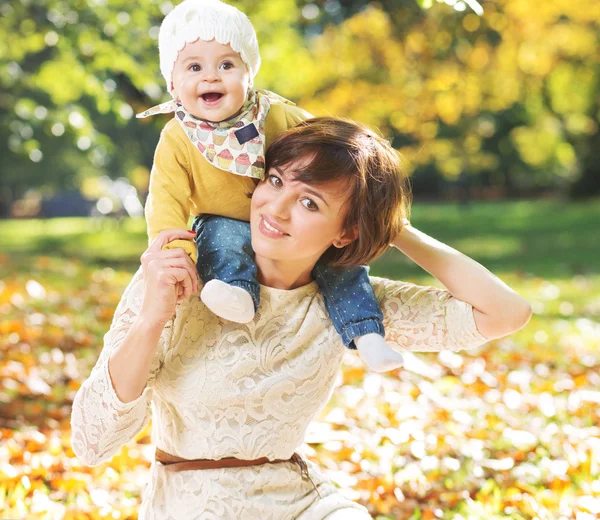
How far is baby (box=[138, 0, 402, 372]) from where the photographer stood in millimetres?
2049

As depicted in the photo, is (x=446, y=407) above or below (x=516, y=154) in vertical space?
above

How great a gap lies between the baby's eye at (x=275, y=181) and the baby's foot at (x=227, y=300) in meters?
0.29

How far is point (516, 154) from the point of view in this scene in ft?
110

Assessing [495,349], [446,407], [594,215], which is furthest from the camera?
[594,215]

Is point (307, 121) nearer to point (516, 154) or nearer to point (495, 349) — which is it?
point (495, 349)

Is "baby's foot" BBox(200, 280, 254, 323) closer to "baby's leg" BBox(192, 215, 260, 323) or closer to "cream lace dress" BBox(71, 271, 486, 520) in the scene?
"baby's leg" BBox(192, 215, 260, 323)

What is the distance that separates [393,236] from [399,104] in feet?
42.8

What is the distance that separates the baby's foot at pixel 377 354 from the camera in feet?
6.82

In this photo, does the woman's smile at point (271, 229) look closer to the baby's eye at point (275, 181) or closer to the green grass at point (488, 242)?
the baby's eye at point (275, 181)

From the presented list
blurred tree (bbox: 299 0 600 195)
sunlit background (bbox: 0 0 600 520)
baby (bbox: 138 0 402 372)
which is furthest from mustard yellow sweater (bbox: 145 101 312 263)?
blurred tree (bbox: 299 0 600 195)

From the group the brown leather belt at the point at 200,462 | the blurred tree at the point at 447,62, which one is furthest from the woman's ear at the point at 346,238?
the blurred tree at the point at 447,62

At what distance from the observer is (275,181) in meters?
2.10

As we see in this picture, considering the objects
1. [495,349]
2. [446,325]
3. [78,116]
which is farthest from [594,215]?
[446,325]

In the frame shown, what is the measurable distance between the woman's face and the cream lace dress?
0.16 m
